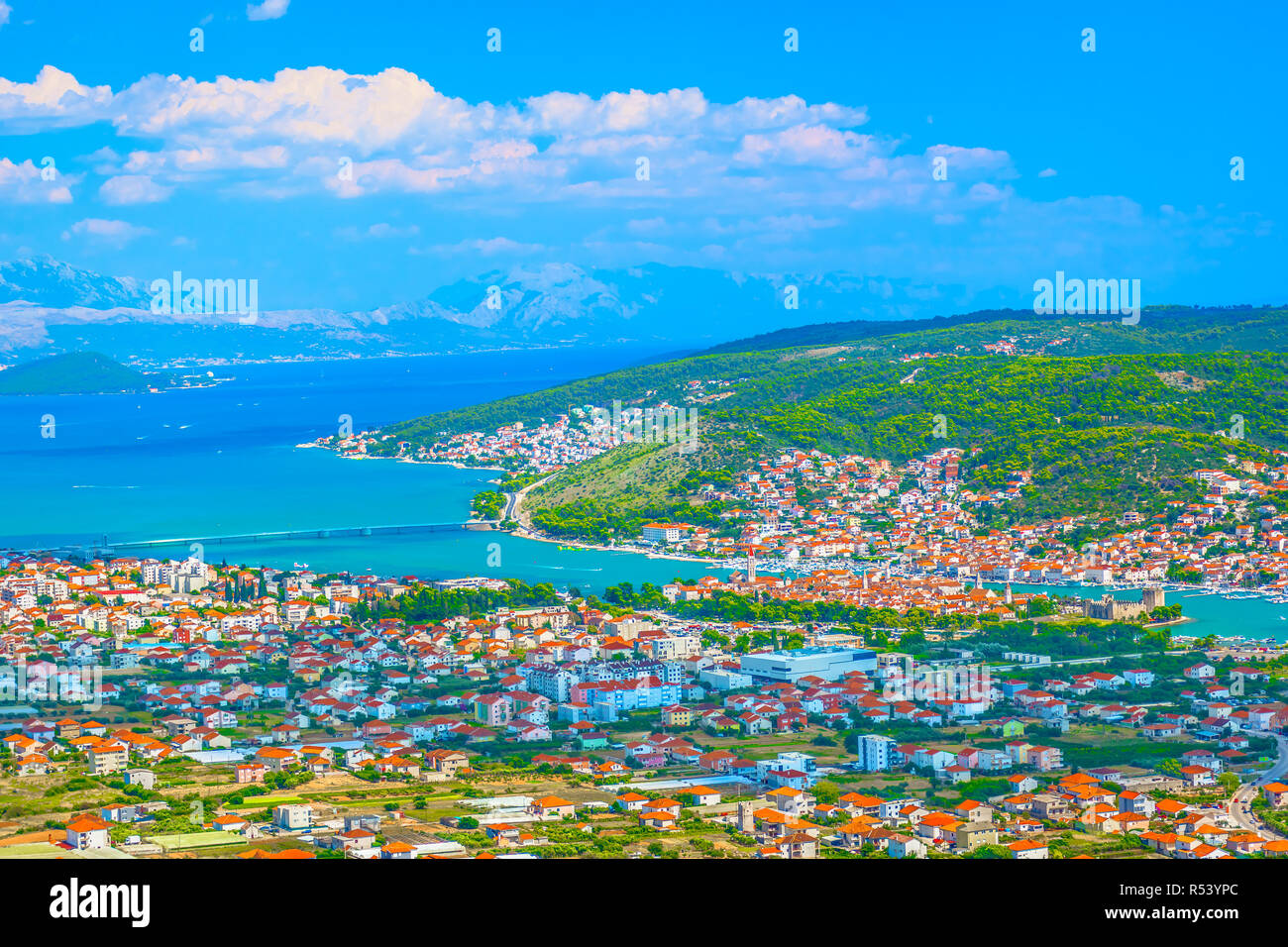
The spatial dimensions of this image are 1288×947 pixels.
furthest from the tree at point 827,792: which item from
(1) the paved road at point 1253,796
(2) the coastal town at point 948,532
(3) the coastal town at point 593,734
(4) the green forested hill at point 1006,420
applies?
(4) the green forested hill at point 1006,420

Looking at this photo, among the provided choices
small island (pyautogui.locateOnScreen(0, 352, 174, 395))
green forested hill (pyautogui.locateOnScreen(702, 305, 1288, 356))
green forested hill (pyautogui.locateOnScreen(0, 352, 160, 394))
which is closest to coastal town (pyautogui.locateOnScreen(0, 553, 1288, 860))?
green forested hill (pyautogui.locateOnScreen(702, 305, 1288, 356))

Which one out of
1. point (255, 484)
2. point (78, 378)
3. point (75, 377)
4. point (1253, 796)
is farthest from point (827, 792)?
point (75, 377)

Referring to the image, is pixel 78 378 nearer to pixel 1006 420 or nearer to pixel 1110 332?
pixel 1110 332

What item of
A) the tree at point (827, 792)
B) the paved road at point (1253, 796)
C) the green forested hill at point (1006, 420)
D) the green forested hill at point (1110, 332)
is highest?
the green forested hill at point (1110, 332)

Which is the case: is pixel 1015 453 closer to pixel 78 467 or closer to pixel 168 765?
pixel 168 765

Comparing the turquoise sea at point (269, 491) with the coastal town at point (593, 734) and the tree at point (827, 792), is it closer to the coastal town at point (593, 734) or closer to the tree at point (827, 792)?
the coastal town at point (593, 734)
